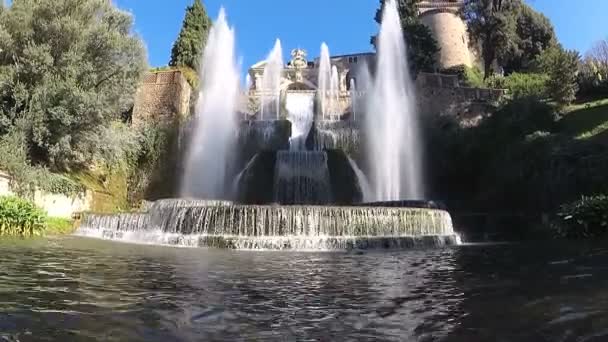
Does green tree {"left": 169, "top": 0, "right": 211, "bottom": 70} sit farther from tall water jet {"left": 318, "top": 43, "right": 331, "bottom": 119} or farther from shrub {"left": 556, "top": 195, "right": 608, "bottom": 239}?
shrub {"left": 556, "top": 195, "right": 608, "bottom": 239}

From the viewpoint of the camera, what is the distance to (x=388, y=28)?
25391 millimetres

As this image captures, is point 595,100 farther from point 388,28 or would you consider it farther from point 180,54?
point 180,54

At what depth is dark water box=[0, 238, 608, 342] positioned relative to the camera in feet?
12.2

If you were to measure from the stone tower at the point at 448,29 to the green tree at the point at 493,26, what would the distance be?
215 cm

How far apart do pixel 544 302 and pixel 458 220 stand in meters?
10.8

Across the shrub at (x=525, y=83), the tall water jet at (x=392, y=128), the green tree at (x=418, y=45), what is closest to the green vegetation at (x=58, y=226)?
the tall water jet at (x=392, y=128)

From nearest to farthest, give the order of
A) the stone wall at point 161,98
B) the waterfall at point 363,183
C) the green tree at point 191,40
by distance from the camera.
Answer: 1. the waterfall at point 363,183
2. the stone wall at point 161,98
3. the green tree at point 191,40

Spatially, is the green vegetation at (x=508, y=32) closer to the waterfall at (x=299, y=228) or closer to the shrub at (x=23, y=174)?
the waterfall at (x=299, y=228)

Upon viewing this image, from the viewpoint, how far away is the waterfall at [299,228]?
12.1 metres

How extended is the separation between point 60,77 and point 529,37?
134 ft

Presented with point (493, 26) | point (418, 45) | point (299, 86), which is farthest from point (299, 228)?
point (299, 86)

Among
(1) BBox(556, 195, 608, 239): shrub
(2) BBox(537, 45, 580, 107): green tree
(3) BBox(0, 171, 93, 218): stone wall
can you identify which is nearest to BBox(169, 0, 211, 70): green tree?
(3) BBox(0, 171, 93, 218): stone wall

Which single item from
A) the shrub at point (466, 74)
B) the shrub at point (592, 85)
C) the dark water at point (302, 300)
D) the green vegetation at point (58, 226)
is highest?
the shrub at point (466, 74)

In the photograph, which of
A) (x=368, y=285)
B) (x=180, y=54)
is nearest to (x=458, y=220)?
(x=368, y=285)
